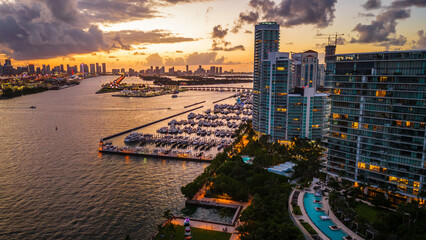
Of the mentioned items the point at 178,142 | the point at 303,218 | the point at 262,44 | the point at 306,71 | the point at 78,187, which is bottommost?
the point at 78,187

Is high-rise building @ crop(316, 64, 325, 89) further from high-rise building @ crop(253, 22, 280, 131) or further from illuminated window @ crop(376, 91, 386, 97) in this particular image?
illuminated window @ crop(376, 91, 386, 97)

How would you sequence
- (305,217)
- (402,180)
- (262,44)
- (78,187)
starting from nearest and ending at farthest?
(305,217), (402,180), (78,187), (262,44)

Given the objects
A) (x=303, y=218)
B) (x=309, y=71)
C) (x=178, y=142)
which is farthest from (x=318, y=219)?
(x=309, y=71)

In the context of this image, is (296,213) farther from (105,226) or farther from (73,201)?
(73,201)

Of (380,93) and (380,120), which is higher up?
(380,93)

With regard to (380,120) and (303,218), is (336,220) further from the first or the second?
(380,120)

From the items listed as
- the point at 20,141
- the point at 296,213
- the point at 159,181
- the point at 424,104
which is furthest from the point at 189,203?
the point at 20,141
